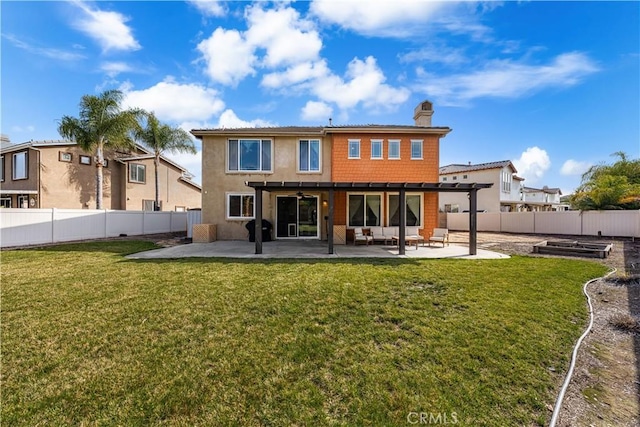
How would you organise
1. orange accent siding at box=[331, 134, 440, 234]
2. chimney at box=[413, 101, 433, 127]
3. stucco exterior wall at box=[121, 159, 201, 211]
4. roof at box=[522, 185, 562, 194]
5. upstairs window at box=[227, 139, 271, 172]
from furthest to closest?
roof at box=[522, 185, 562, 194]
stucco exterior wall at box=[121, 159, 201, 211]
chimney at box=[413, 101, 433, 127]
upstairs window at box=[227, 139, 271, 172]
orange accent siding at box=[331, 134, 440, 234]

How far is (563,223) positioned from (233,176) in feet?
77.2

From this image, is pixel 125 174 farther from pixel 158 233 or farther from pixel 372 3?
pixel 372 3

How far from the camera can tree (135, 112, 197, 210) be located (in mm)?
22969

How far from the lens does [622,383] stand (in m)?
3.46

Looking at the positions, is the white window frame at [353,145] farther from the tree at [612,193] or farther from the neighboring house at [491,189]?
the neighboring house at [491,189]

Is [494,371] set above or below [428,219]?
below

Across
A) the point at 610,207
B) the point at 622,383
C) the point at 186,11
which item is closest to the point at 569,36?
the point at 610,207

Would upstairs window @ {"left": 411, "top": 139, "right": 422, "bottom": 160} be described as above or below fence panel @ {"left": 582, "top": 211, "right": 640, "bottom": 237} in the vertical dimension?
above

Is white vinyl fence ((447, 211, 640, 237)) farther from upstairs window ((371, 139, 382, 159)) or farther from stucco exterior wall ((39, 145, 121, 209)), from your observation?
stucco exterior wall ((39, 145, 121, 209))

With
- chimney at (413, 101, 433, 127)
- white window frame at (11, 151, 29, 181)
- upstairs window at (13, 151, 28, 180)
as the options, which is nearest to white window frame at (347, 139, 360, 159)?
chimney at (413, 101, 433, 127)

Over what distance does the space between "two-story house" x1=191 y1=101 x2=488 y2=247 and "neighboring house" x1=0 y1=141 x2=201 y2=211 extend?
13062 mm

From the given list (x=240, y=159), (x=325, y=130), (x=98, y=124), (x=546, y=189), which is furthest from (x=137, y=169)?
(x=546, y=189)

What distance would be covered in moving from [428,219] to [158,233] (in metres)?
17.8

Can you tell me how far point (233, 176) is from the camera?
15.3m
